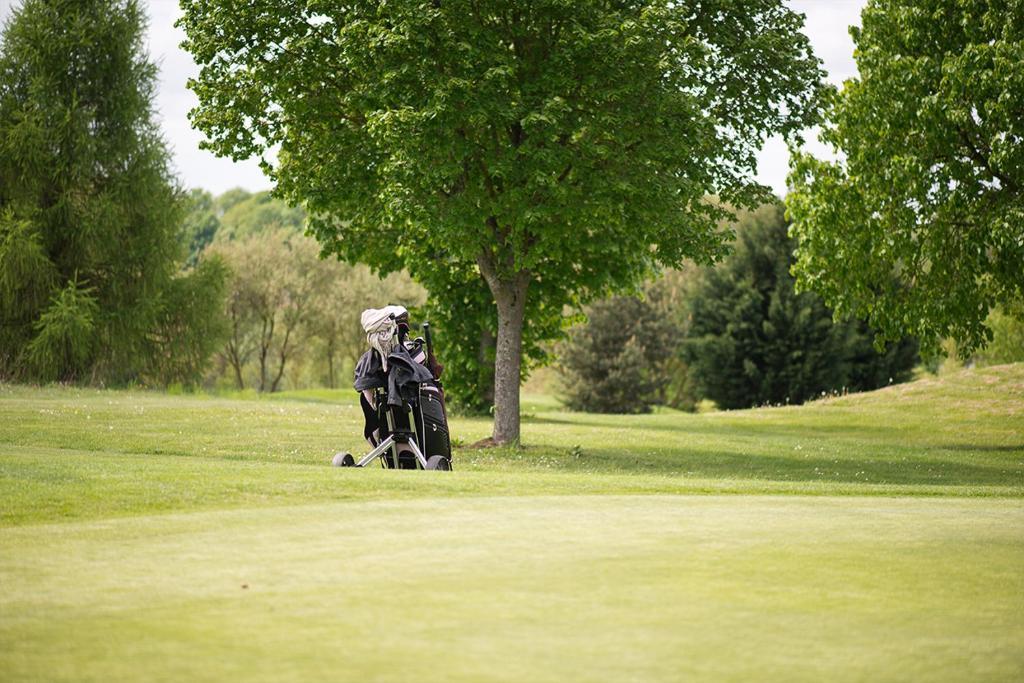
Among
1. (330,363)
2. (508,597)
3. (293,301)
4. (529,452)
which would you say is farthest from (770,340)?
(508,597)

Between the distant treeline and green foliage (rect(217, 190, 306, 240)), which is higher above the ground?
green foliage (rect(217, 190, 306, 240))

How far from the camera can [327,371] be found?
8250cm

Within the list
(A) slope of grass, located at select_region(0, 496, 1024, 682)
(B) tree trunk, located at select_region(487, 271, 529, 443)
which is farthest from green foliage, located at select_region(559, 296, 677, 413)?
(A) slope of grass, located at select_region(0, 496, 1024, 682)

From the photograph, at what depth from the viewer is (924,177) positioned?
83.5 ft

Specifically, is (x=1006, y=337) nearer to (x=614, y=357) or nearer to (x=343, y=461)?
(x=614, y=357)

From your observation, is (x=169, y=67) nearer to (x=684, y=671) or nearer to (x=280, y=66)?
(x=280, y=66)

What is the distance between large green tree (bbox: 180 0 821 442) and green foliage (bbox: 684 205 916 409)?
3266cm

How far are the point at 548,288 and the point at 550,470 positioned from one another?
8.37 m

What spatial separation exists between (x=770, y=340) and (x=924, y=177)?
1333 inches

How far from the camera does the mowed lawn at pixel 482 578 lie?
18.2 feet

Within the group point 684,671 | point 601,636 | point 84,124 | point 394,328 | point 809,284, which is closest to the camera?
point 684,671

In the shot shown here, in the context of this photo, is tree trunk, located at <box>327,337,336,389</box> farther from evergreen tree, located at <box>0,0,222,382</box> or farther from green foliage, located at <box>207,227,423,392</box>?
evergreen tree, located at <box>0,0,222,382</box>

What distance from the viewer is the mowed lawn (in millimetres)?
5562

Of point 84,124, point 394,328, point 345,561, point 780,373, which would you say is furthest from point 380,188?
point 780,373
